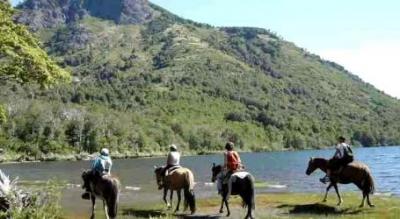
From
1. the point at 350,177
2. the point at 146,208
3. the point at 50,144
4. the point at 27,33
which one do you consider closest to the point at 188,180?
the point at 146,208

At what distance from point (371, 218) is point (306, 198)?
43.0 feet

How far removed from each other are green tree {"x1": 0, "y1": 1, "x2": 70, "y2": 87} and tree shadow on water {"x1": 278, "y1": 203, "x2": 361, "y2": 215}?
50.3 ft

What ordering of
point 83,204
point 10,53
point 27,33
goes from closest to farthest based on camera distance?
1. point 10,53
2. point 27,33
3. point 83,204

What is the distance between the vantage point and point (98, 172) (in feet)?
94.3

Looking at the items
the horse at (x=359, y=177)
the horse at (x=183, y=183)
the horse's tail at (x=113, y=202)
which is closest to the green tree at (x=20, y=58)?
the horse's tail at (x=113, y=202)

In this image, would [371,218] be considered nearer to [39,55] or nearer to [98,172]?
[98,172]

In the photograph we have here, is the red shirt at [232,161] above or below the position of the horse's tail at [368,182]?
above

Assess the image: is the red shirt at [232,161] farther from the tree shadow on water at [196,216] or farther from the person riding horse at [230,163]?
the tree shadow on water at [196,216]

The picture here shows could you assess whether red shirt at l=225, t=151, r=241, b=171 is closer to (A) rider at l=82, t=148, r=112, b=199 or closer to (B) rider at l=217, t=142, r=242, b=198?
(B) rider at l=217, t=142, r=242, b=198

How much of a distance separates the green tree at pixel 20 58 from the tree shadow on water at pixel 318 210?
15338mm

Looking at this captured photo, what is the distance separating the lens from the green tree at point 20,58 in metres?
27.7

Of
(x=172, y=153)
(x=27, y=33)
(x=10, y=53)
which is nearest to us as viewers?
(x=10, y=53)

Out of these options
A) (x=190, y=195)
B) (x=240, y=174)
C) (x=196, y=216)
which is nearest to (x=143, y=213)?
(x=190, y=195)

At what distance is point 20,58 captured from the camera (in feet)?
93.2
